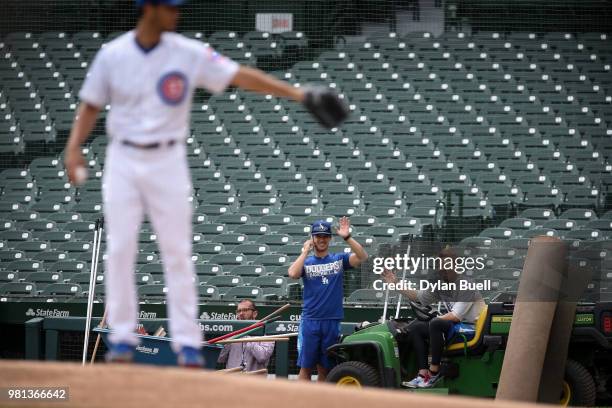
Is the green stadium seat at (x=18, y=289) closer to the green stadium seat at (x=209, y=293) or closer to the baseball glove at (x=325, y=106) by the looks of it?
the green stadium seat at (x=209, y=293)

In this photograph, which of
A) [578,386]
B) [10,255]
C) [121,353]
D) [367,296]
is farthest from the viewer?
[10,255]

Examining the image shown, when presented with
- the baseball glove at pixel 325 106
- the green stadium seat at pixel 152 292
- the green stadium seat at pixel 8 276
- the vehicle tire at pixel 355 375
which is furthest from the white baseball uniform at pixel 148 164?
the green stadium seat at pixel 8 276

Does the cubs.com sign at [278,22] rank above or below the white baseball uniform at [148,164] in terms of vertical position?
above

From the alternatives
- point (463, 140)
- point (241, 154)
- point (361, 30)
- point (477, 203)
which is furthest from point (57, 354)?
point (361, 30)

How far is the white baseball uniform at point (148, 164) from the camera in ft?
13.3

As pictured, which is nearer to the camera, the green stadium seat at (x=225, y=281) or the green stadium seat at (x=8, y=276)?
the green stadium seat at (x=225, y=281)

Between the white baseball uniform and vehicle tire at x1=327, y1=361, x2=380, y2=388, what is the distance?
424cm

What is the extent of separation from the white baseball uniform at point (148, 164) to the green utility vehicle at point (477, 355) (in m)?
4.28

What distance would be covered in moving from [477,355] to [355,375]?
99cm

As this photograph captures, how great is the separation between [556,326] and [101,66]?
4276 millimetres

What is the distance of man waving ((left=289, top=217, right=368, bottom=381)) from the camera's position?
8.72m

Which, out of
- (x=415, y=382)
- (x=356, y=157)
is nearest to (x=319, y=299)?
(x=415, y=382)

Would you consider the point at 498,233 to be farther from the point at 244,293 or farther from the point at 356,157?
the point at 244,293

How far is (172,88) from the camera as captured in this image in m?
4.05
